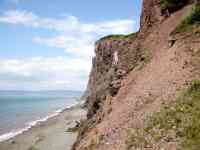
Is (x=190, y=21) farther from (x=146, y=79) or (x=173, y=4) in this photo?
(x=173, y=4)

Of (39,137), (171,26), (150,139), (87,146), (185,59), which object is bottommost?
(39,137)

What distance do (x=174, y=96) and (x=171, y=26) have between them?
475 inches

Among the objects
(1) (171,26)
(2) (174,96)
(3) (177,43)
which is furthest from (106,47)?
(2) (174,96)

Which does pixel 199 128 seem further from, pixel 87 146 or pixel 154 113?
pixel 87 146

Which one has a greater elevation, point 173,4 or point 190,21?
point 173,4

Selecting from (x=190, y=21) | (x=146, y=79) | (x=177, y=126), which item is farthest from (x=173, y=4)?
(x=177, y=126)

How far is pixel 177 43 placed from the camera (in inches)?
886

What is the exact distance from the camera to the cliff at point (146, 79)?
17.4m

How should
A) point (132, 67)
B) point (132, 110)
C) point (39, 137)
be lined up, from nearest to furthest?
point (132, 110), point (132, 67), point (39, 137)

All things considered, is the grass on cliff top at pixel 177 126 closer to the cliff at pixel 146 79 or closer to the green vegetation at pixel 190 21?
→ the cliff at pixel 146 79

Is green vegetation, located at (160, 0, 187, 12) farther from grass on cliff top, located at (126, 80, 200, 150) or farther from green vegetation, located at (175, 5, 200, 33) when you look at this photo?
grass on cliff top, located at (126, 80, 200, 150)

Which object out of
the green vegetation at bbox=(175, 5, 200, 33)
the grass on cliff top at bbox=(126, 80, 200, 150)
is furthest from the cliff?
the grass on cliff top at bbox=(126, 80, 200, 150)

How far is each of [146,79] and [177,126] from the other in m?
7.52

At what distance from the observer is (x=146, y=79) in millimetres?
21938
